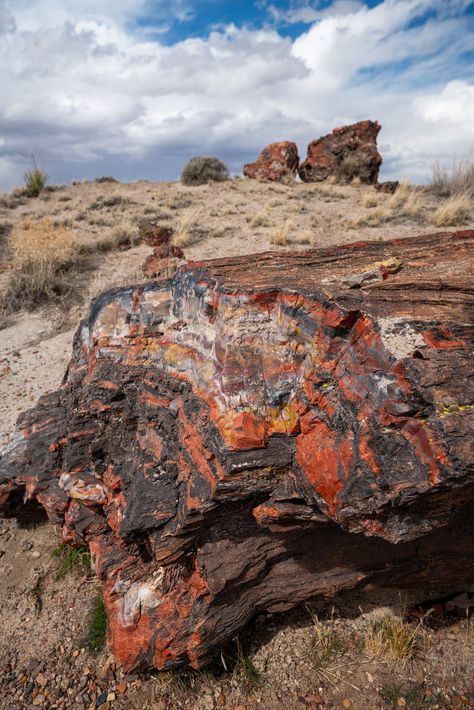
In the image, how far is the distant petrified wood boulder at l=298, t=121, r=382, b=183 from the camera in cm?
1591

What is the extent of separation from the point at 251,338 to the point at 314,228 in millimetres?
9799

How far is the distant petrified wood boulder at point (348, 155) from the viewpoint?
1591 cm

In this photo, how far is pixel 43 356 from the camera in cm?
642

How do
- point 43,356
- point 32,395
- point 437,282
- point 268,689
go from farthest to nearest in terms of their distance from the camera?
point 43,356 < point 32,395 < point 268,689 < point 437,282

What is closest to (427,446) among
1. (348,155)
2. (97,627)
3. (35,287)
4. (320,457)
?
(320,457)

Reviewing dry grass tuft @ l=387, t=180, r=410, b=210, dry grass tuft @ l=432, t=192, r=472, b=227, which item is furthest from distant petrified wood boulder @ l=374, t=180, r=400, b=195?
dry grass tuft @ l=432, t=192, r=472, b=227

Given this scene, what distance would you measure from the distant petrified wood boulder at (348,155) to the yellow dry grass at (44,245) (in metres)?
10.6

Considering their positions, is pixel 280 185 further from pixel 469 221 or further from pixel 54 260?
pixel 54 260

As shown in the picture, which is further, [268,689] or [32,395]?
[32,395]

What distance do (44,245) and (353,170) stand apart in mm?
11893

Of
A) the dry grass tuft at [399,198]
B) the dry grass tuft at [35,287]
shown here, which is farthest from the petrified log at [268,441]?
the dry grass tuft at [399,198]

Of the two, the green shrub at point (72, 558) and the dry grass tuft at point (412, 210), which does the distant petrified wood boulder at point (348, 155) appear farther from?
the green shrub at point (72, 558)

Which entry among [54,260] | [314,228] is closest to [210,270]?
[54,260]

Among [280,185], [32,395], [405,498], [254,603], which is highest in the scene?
[280,185]
